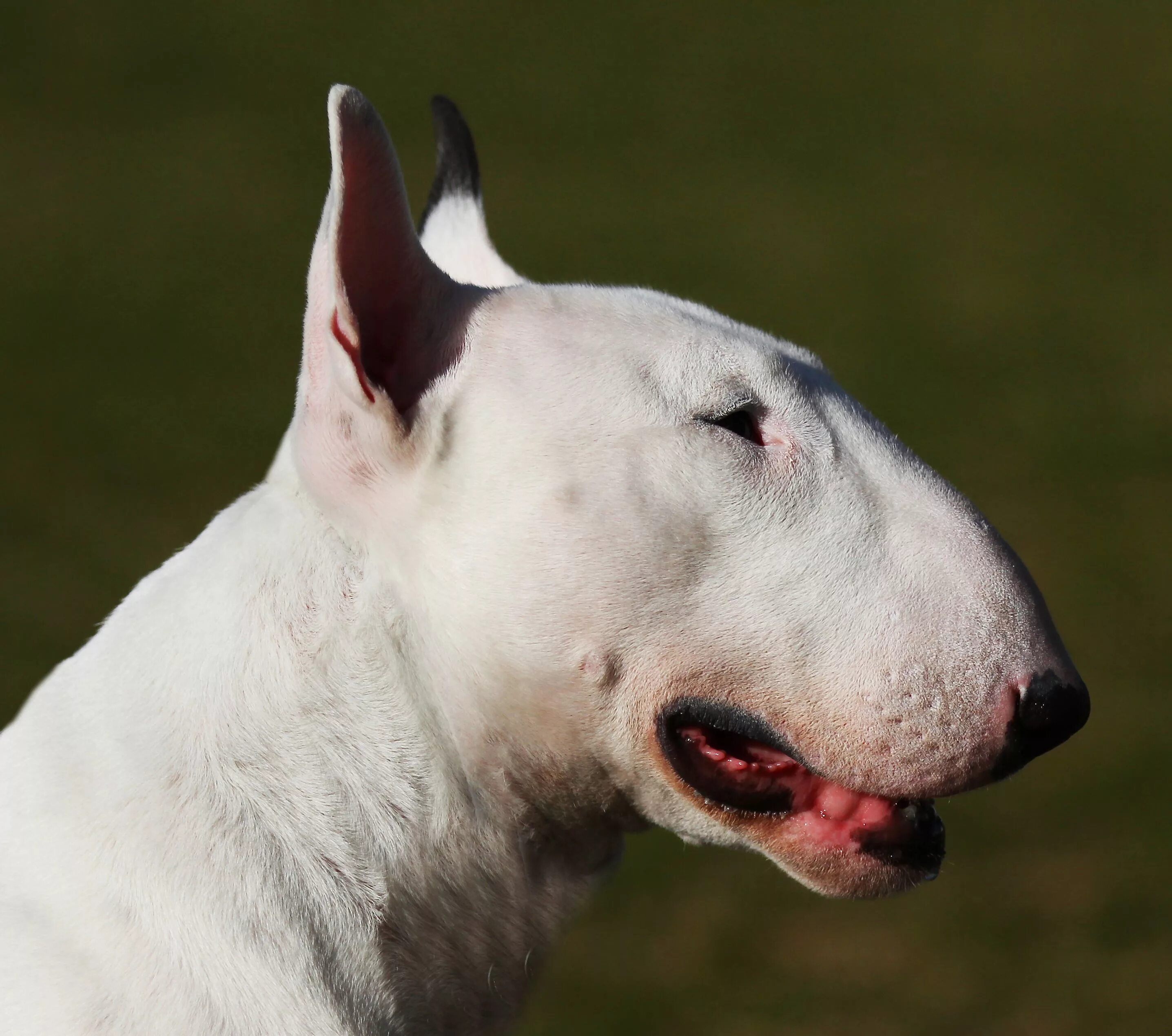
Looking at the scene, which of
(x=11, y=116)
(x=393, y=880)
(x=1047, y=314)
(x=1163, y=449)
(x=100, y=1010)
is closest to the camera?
(x=100, y=1010)

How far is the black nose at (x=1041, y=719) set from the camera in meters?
2.09

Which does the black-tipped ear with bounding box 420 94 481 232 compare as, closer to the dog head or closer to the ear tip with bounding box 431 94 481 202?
the ear tip with bounding box 431 94 481 202

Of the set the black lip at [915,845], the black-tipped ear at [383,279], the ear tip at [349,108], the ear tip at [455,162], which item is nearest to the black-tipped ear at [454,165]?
the ear tip at [455,162]

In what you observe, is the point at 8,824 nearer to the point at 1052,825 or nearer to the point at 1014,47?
the point at 1052,825

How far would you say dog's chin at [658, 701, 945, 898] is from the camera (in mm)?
2209

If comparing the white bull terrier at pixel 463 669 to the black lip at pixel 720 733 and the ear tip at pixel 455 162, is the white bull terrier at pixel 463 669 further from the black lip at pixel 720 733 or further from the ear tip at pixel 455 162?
the ear tip at pixel 455 162

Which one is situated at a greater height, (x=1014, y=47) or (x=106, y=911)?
(x=106, y=911)

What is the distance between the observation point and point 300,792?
209cm

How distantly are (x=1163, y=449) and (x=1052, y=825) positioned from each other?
511cm

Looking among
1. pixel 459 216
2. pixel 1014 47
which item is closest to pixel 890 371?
pixel 1014 47

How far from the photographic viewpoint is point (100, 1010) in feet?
6.53

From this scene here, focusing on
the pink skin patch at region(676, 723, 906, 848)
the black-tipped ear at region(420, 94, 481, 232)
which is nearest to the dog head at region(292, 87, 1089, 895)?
the pink skin patch at region(676, 723, 906, 848)

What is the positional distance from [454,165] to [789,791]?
50.5 inches

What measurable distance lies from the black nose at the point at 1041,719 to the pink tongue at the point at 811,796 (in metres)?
0.20
